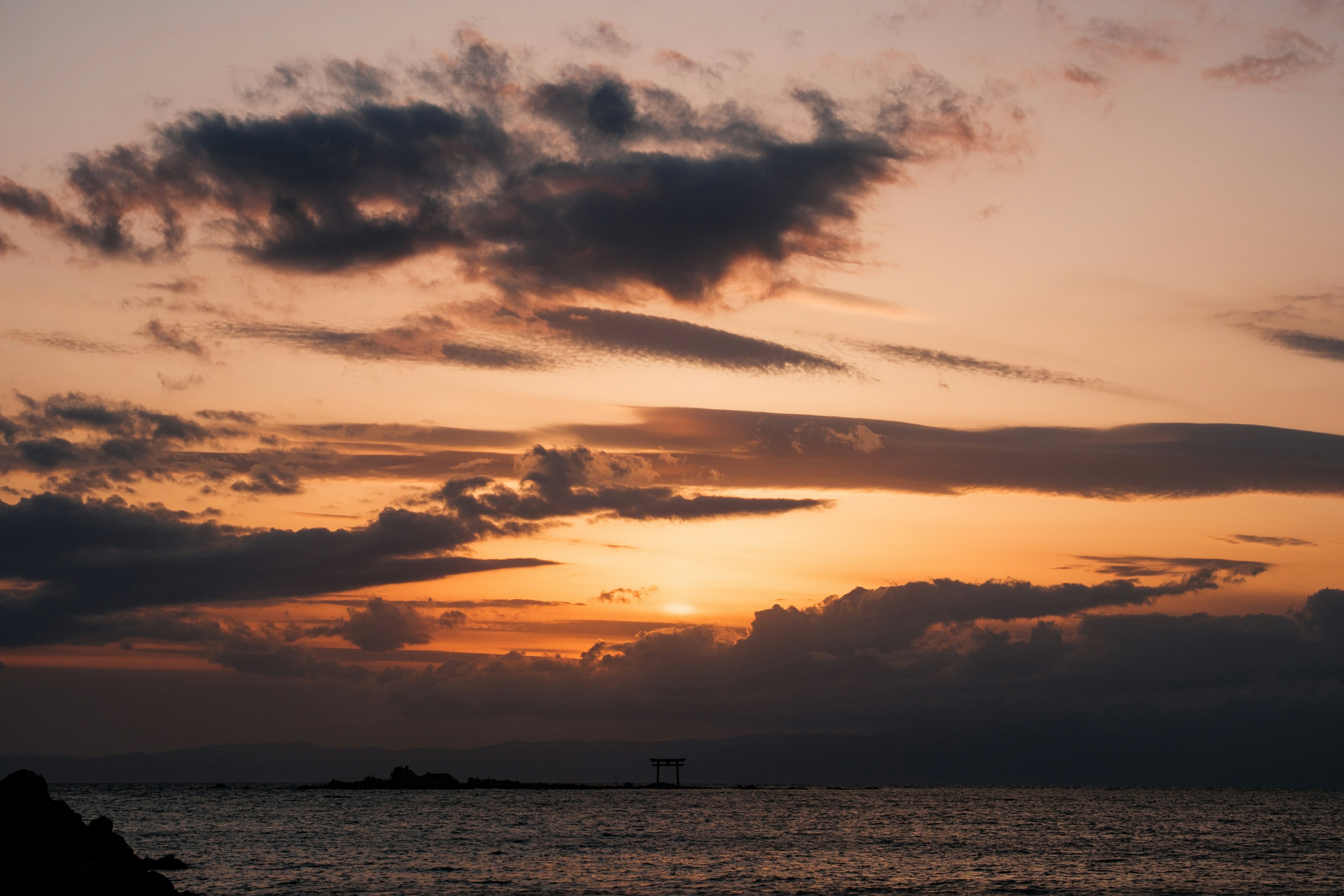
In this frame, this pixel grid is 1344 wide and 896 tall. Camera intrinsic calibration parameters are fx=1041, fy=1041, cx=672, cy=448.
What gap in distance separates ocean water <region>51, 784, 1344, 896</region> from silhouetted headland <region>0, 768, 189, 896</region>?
34.9 ft

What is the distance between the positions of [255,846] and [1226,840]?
105388 mm

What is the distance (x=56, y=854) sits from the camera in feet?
173

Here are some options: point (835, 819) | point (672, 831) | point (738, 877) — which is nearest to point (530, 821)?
point (672, 831)

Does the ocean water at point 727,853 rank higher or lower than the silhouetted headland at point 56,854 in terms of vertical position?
lower

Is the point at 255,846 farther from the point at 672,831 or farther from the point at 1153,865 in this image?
the point at 1153,865

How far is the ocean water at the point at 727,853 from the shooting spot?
71438mm

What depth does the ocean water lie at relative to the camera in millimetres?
71438

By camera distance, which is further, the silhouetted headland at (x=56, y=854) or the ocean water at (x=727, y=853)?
the ocean water at (x=727, y=853)

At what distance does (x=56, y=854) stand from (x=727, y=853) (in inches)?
2273

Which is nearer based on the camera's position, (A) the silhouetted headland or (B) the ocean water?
(A) the silhouetted headland

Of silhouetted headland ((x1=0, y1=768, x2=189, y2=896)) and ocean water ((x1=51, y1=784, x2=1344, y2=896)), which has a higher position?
silhouetted headland ((x1=0, y1=768, x2=189, y2=896))

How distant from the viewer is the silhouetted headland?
46.8m

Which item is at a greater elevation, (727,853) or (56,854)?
(56,854)

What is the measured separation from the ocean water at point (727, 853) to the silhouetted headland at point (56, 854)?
10.6 m
